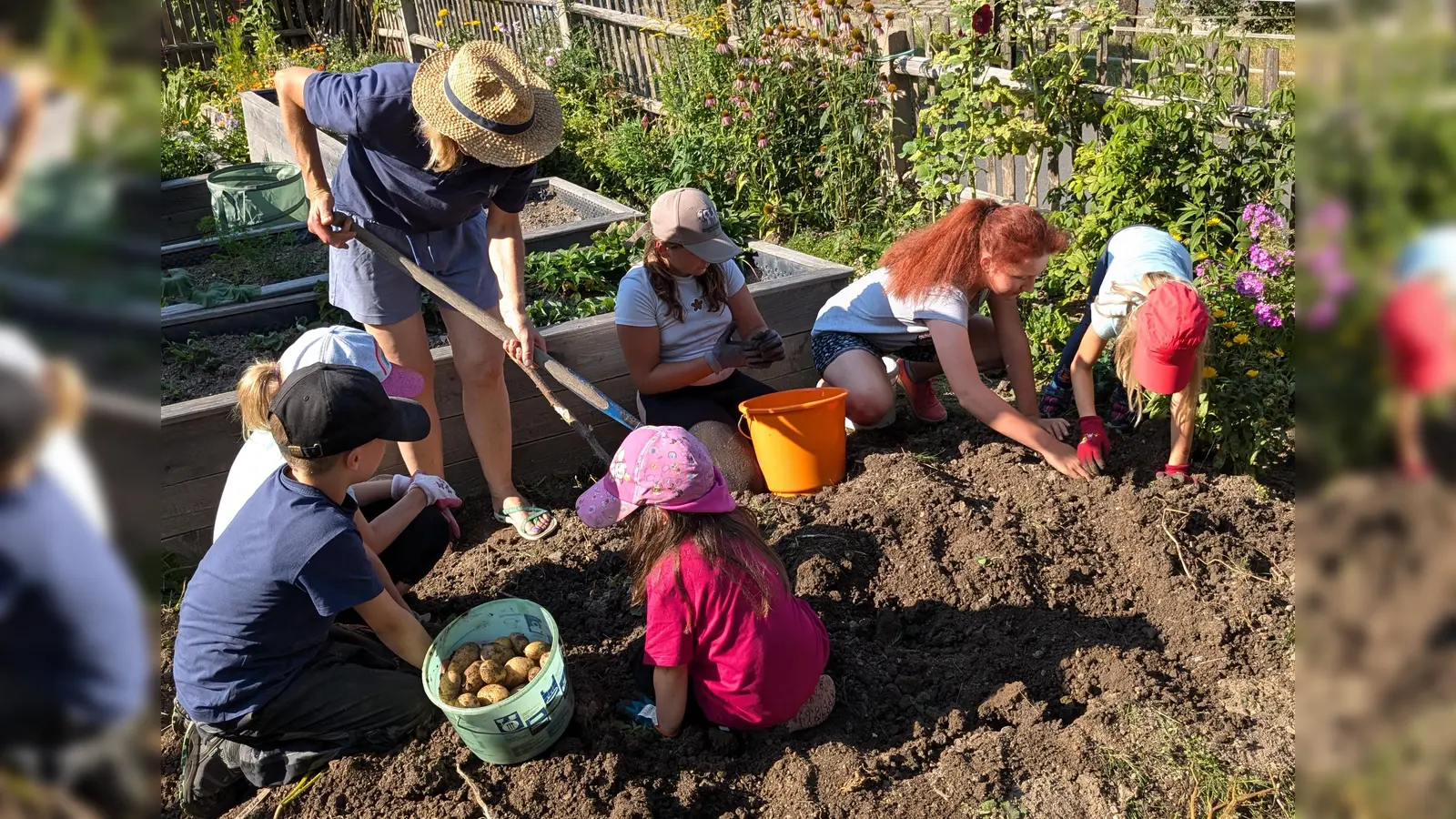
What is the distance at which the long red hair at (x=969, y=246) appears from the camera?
3559 mm

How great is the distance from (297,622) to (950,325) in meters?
2.17

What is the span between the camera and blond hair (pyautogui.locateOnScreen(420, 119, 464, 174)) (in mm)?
3037

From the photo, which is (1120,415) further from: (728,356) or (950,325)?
(728,356)

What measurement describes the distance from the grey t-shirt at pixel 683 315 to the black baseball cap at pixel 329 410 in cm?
130

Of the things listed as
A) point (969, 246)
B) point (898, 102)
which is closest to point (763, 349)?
point (969, 246)

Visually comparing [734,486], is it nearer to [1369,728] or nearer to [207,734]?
[207,734]

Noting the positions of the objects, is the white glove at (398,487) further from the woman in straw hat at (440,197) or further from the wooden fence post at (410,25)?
the wooden fence post at (410,25)

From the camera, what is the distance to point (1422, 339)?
36 centimetres

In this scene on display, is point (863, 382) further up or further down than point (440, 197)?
further down

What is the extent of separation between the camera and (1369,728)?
42cm

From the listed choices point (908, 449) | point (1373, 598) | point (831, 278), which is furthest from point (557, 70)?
point (1373, 598)

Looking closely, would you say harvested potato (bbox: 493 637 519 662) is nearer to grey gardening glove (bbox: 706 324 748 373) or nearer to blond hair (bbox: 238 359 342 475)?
blond hair (bbox: 238 359 342 475)

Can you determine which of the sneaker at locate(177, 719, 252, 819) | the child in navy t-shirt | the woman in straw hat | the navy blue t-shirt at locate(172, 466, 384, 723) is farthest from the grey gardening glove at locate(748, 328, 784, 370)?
the sneaker at locate(177, 719, 252, 819)

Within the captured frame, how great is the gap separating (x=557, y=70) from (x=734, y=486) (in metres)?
5.24
